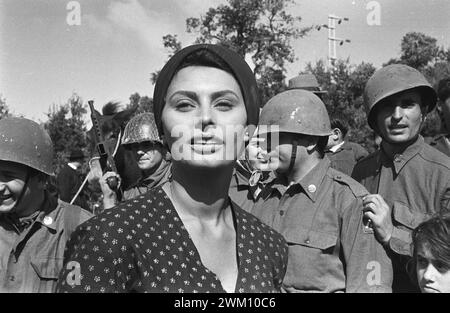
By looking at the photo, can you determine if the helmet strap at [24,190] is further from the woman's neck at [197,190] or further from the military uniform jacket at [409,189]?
the military uniform jacket at [409,189]

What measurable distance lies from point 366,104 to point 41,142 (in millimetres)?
2095

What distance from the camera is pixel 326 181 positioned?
131 inches

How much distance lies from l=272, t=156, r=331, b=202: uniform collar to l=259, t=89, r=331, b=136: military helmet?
227mm

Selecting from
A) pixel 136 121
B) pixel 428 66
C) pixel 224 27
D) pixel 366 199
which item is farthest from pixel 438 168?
pixel 428 66

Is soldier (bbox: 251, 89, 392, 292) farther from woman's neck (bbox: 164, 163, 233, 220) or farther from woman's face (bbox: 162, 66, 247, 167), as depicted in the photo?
woman's face (bbox: 162, 66, 247, 167)

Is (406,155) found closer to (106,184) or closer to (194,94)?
(194,94)

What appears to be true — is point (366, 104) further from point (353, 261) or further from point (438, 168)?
point (353, 261)

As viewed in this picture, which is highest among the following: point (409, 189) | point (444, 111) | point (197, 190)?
point (444, 111)

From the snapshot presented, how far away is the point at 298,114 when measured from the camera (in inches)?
142

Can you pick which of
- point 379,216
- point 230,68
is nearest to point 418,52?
point 379,216

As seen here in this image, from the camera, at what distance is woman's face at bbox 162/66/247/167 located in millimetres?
1779

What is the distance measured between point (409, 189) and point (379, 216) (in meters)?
0.45

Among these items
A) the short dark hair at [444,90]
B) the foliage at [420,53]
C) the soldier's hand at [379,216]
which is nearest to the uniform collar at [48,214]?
the soldier's hand at [379,216]

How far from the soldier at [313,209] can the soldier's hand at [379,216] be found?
0.19ft
